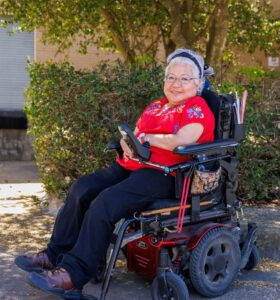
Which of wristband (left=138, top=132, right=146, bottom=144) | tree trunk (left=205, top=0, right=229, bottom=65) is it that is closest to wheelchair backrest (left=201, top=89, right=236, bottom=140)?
wristband (left=138, top=132, right=146, bottom=144)

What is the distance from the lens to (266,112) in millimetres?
5957

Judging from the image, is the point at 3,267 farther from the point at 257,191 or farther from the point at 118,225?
the point at 257,191

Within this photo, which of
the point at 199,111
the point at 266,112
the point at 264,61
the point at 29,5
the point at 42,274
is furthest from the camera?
the point at 264,61

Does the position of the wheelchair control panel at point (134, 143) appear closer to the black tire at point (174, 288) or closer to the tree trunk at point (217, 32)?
the black tire at point (174, 288)

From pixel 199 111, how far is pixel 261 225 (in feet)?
5.04

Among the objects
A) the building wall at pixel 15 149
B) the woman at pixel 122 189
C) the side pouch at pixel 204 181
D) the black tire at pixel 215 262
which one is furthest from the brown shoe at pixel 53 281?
the building wall at pixel 15 149

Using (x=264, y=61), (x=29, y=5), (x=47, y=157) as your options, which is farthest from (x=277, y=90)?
(x=264, y=61)

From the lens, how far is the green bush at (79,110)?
18.8ft

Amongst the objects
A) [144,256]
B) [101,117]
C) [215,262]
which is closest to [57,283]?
→ [144,256]

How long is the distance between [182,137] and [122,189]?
539 mm

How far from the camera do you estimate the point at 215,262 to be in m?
4.20

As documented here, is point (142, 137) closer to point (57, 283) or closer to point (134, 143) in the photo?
point (134, 143)

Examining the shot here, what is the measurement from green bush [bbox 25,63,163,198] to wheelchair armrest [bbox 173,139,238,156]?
1.72m

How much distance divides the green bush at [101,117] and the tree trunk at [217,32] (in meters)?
2.03
